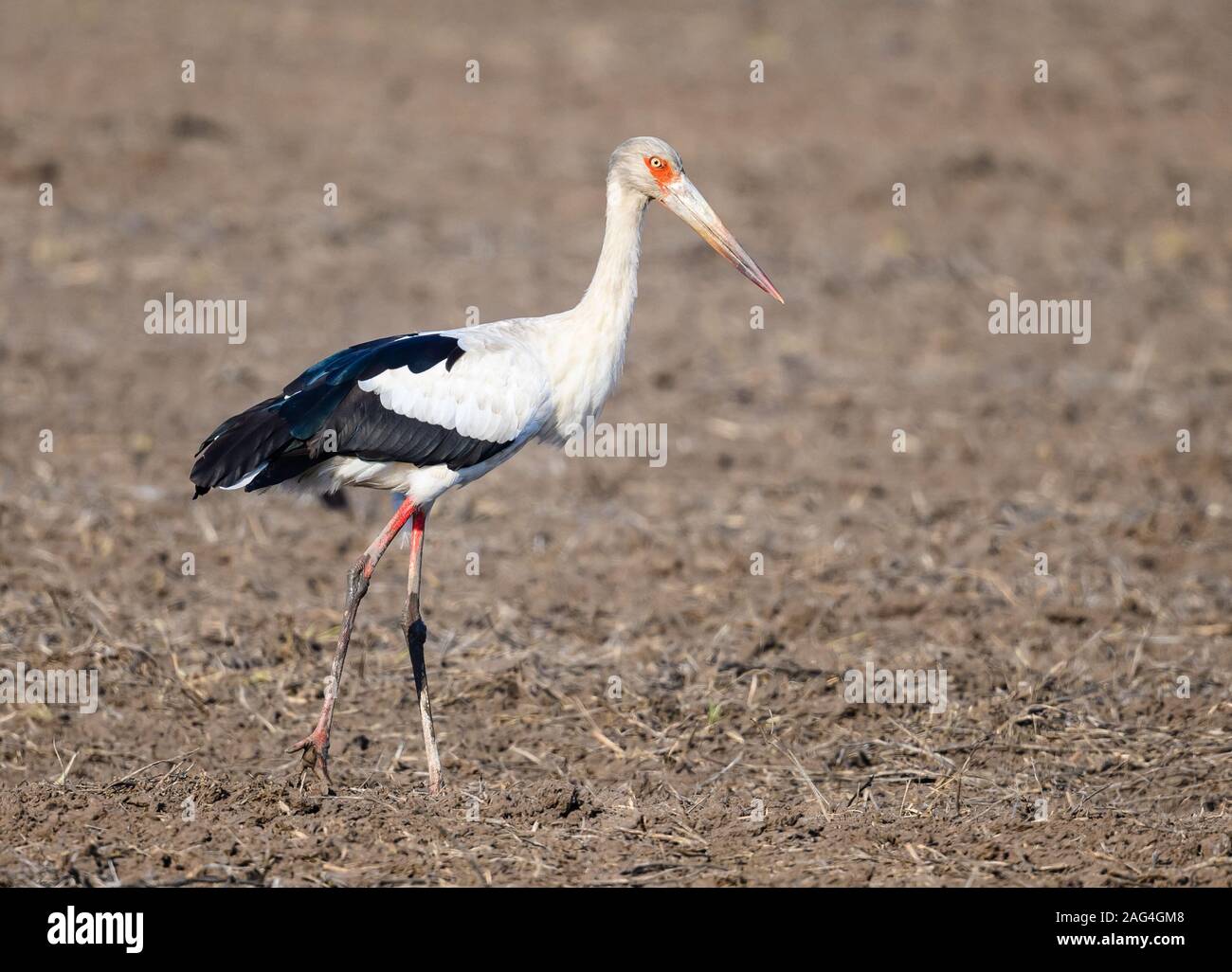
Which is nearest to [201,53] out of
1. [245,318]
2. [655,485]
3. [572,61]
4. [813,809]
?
[572,61]

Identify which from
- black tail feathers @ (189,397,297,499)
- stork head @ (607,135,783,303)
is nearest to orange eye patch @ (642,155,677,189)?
stork head @ (607,135,783,303)

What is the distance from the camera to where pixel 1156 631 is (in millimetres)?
8859

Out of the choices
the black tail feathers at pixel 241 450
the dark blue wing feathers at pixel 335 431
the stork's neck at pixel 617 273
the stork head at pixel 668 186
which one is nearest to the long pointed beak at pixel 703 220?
the stork head at pixel 668 186

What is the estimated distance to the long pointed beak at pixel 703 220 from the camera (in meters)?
7.78

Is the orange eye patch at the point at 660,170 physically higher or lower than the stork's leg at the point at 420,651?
higher

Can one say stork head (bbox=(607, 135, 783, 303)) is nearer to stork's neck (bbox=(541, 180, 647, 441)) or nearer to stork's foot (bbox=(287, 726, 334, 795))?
stork's neck (bbox=(541, 180, 647, 441))

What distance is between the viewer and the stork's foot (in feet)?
22.6

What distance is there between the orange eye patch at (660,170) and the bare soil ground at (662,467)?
8.28 feet

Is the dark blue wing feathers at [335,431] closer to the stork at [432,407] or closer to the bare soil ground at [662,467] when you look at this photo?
the stork at [432,407]

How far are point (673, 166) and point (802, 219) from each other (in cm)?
975

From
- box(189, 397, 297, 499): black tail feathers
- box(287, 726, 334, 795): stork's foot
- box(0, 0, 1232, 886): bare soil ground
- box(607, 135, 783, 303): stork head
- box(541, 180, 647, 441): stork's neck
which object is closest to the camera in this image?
box(0, 0, 1232, 886): bare soil ground

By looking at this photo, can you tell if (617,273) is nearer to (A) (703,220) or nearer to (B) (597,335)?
(B) (597,335)

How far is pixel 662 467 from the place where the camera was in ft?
38.5

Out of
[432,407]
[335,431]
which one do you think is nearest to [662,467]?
[432,407]
